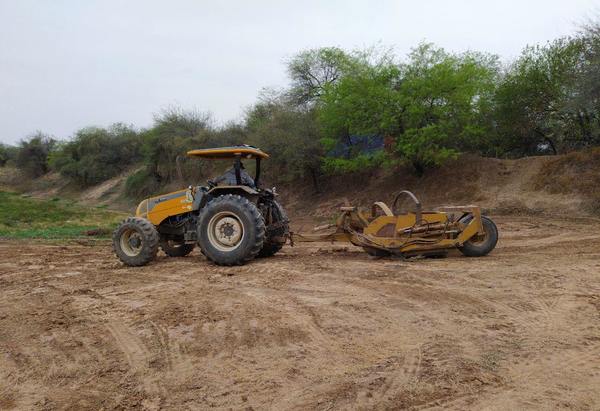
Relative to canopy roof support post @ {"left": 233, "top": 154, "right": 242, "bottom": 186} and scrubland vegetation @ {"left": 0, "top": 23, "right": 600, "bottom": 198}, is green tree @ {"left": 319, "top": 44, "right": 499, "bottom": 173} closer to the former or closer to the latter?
scrubland vegetation @ {"left": 0, "top": 23, "right": 600, "bottom": 198}

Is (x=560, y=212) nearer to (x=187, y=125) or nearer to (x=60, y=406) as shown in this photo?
(x=60, y=406)

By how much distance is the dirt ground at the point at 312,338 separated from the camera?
323cm

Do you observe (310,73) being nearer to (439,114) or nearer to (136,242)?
(439,114)

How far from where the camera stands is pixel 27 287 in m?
6.64

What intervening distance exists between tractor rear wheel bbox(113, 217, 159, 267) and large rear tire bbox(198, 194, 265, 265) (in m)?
0.93

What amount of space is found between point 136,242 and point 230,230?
1796mm

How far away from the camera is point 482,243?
7711 mm

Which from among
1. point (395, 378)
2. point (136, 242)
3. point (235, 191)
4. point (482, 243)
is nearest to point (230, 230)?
point (235, 191)

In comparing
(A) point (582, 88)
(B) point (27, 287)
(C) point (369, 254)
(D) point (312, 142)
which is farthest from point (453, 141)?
(B) point (27, 287)

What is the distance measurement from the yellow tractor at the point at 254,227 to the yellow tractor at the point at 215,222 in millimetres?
15

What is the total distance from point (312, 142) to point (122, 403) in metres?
21.0

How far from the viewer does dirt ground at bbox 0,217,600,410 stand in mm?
3230

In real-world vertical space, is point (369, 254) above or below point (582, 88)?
below

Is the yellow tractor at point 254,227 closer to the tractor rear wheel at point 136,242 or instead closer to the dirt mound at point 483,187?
the tractor rear wheel at point 136,242
